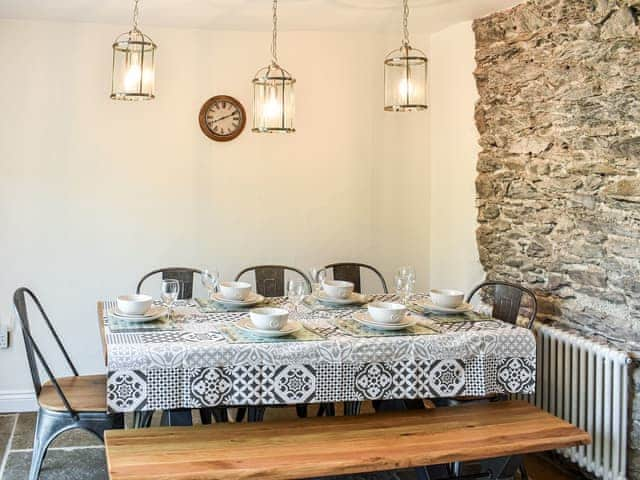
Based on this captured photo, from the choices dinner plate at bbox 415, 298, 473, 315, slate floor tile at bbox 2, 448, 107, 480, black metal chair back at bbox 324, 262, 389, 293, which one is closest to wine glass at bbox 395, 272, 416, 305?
dinner plate at bbox 415, 298, 473, 315

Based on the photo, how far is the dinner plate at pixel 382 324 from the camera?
9.23ft

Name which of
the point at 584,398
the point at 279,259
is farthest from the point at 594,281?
the point at 279,259

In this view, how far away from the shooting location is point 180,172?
4.36 metres

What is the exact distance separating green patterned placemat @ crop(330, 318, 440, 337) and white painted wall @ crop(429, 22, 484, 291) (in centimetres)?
150

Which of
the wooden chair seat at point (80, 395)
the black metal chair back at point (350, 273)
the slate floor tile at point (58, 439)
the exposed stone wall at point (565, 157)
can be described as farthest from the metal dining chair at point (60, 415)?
the exposed stone wall at point (565, 157)

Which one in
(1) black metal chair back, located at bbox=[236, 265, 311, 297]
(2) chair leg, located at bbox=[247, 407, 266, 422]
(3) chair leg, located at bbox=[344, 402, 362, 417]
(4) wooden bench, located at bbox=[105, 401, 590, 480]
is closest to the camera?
(4) wooden bench, located at bbox=[105, 401, 590, 480]

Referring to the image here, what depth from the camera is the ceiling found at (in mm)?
3781

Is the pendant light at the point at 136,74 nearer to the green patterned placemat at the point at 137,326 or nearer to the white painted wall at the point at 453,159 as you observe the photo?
the green patterned placemat at the point at 137,326

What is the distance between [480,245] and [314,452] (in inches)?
88.6

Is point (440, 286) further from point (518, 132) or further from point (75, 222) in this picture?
point (75, 222)

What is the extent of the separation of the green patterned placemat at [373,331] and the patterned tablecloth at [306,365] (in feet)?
0.10

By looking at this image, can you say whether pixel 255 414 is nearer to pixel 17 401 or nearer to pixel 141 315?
pixel 141 315

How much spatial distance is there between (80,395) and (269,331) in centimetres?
92

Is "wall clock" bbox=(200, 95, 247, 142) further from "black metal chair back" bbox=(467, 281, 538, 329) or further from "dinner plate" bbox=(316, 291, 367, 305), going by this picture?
"black metal chair back" bbox=(467, 281, 538, 329)
